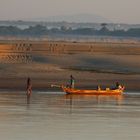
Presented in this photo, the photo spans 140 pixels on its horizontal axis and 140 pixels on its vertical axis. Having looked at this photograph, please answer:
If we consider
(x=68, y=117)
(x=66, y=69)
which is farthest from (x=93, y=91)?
(x=66, y=69)

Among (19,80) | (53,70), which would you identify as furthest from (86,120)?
(53,70)

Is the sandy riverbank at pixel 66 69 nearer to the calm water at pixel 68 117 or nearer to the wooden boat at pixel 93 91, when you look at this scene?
the wooden boat at pixel 93 91

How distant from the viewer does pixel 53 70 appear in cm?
6400

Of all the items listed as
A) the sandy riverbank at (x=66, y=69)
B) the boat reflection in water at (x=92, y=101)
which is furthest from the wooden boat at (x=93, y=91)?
the sandy riverbank at (x=66, y=69)

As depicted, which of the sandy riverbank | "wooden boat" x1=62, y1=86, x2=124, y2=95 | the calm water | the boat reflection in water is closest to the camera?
the calm water

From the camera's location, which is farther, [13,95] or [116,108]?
[13,95]

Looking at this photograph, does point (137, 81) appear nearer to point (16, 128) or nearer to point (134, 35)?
point (16, 128)

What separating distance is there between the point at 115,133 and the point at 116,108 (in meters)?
8.68

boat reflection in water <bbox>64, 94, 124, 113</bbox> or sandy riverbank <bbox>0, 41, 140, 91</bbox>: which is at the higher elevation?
sandy riverbank <bbox>0, 41, 140, 91</bbox>

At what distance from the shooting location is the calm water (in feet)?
112

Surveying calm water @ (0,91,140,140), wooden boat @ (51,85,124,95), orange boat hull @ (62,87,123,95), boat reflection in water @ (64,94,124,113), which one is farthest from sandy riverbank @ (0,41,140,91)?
calm water @ (0,91,140,140)

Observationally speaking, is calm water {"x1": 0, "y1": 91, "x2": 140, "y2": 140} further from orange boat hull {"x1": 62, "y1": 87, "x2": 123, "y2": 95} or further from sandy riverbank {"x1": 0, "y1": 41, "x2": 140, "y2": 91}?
sandy riverbank {"x1": 0, "y1": 41, "x2": 140, "y2": 91}

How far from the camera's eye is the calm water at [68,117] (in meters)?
34.3

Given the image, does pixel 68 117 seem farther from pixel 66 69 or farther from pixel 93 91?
pixel 66 69
